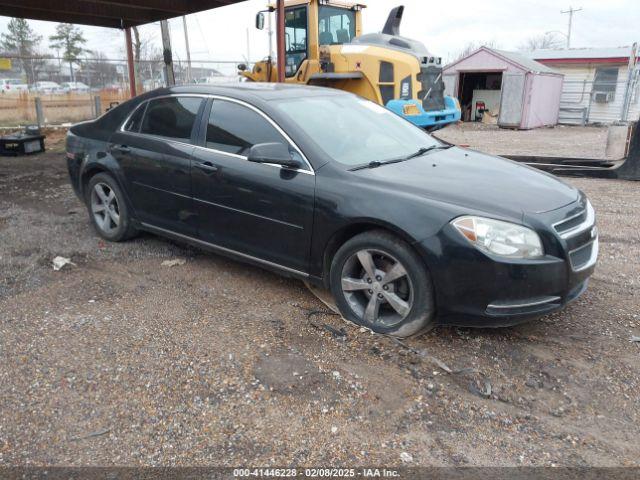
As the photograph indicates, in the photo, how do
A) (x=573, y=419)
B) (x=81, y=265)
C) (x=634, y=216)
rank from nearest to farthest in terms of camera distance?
(x=573, y=419) < (x=81, y=265) < (x=634, y=216)

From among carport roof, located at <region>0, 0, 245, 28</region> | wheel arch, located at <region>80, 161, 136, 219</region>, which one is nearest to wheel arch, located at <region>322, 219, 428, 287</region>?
wheel arch, located at <region>80, 161, 136, 219</region>

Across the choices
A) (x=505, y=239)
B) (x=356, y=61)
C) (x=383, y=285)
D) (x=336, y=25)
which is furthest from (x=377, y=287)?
(x=336, y=25)

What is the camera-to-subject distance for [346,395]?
2.92 m

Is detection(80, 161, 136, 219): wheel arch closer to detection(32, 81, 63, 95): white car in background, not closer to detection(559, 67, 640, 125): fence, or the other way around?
detection(32, 81, 63, 95): white car in background

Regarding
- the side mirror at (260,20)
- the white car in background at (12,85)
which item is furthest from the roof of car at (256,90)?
the white car in background at (12,85)

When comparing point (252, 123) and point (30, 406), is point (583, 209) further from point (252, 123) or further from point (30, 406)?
point (30, 406)

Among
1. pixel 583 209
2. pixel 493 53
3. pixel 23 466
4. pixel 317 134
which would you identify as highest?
pixel 493 53

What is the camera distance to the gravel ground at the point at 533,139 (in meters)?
13.8

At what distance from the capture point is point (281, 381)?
3043 millimetres

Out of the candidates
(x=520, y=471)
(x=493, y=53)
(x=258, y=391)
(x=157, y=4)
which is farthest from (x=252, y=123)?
(x=493, y=53)

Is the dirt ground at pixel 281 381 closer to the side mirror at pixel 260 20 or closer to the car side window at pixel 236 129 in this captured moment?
the car side window at pixel 236 129

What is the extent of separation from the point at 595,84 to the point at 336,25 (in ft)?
54.5

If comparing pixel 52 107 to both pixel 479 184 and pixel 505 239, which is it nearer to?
pixel 479 184

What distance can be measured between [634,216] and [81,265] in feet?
20.9
